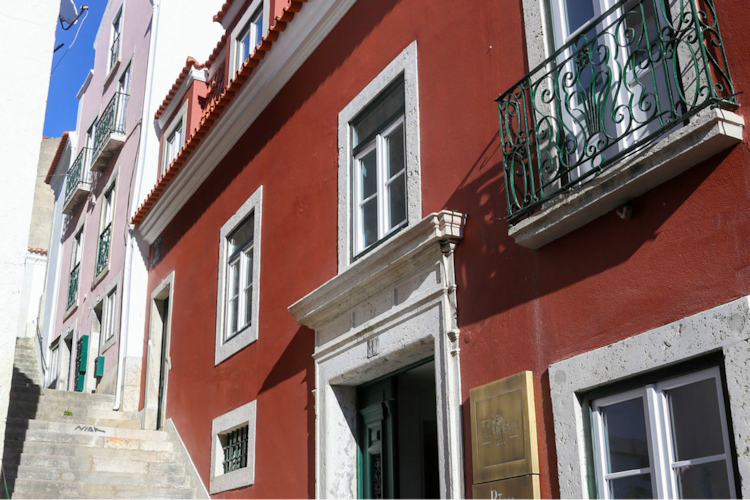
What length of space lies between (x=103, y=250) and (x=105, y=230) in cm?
38

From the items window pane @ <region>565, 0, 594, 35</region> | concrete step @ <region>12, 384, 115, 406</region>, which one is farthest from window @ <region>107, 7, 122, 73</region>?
window pane @ <region>565, 0, 594, 35</region>

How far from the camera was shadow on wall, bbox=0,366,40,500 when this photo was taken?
772cm

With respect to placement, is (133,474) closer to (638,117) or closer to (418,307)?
(418,307)

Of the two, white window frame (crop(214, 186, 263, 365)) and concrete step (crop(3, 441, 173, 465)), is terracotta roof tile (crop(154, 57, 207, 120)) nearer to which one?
white window frame (crop(214, 186, 263, 365))

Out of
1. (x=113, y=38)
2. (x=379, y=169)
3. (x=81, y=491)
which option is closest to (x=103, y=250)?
(x=113, y=38)

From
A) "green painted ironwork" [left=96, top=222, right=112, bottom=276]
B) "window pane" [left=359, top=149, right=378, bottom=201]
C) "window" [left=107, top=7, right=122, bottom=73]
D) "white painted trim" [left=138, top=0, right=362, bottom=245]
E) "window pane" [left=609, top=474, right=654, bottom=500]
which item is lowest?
"window pane" [left=609, top=474, right=654, bottom=500]

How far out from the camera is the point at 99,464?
8.55 meters

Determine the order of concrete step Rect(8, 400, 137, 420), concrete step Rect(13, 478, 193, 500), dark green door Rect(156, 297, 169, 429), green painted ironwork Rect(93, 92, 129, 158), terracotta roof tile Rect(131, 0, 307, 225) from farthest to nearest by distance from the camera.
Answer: green painted ironwork Rect(93, 92, 129, 158) < dark green door Rect(156, 297, 169, 429) < concrete step Rect(8, 400, 137, 420) < terracotta roof tile Rect(131, 0, 307, 225) < concrete step Rect(13, 478, 193, 500)

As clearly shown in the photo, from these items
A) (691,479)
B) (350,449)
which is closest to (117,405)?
(350,449)

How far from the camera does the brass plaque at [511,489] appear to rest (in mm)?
4078

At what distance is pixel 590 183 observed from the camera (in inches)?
157

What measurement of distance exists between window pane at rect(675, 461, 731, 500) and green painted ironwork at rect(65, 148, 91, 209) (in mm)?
14343

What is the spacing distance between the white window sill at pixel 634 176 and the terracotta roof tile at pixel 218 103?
4.05 metres

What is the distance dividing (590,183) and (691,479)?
1404 millimetres
